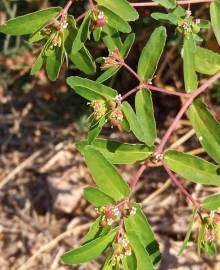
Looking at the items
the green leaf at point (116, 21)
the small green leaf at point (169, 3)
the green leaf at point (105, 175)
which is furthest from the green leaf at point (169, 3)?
the green leaf at point (105, 175)

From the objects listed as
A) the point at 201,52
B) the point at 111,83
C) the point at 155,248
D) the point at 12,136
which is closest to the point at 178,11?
the point at 201,52

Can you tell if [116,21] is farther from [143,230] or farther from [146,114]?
[143,230]

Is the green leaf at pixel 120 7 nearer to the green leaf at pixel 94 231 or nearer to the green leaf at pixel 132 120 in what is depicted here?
the green leaf at pixel 132 120

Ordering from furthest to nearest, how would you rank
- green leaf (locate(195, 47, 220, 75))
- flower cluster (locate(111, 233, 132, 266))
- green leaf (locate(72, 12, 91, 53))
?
green leaf (locate(195, 47, 220, 75)), green leaf (locate(72, 12, 91, 53)), flower cluster (locate(111, 233, 132, 266))

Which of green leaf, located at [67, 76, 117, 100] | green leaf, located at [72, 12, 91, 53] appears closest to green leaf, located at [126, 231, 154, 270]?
green leaf, located at [67, 76, 117, 100]

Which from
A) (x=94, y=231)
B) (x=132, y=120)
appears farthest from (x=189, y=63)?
(x=94, y=231)

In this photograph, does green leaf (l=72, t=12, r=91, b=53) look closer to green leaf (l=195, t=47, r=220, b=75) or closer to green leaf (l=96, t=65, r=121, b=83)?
green leaf (l=96, t=65, r=121, b=83)
